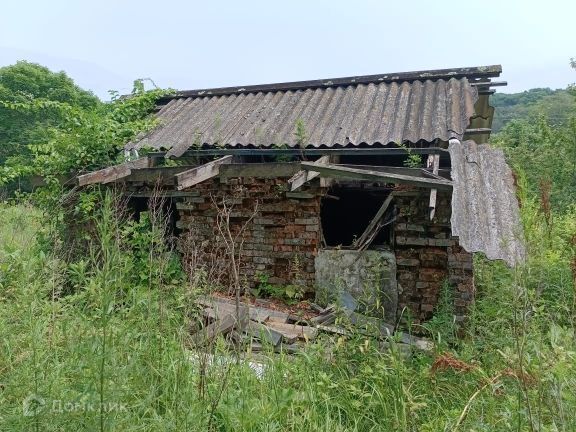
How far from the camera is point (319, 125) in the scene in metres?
6.72

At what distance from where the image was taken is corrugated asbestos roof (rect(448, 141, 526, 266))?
4078 millimetres

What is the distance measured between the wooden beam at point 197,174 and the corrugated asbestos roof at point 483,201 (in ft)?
10.4

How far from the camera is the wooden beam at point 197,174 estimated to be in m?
5.12

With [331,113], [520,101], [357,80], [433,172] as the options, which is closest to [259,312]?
[433,172]

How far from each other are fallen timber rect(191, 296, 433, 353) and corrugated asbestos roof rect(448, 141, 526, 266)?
122cm

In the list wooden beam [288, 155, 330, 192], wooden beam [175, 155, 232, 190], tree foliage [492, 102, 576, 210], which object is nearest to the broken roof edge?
wooden beam [175, 155, 232, 190]

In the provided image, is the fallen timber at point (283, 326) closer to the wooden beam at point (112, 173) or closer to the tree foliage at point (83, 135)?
the wooden beam at point (112, 173)

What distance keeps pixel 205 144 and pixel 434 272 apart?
4153 millimetres

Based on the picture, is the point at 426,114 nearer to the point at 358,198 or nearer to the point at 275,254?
the point at 358,198

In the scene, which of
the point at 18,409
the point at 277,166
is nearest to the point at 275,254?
the point at 277,166

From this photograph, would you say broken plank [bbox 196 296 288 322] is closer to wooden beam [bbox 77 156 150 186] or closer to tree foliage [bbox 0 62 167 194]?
wooden beam [bbox 77 156 150 186]

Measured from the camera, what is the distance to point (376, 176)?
16.3 ft

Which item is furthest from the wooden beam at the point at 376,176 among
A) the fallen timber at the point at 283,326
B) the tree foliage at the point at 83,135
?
the tree foliage at the point at 83,135

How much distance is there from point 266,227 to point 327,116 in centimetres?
224
